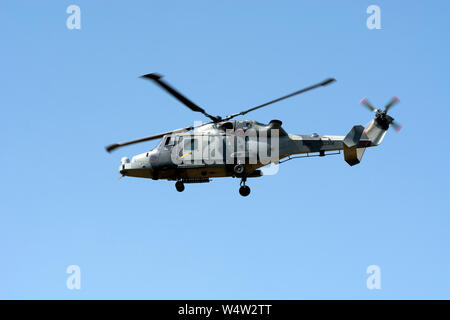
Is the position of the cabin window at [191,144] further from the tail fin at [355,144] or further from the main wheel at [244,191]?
the tail fin at [355,144]

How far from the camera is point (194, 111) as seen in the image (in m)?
44.4

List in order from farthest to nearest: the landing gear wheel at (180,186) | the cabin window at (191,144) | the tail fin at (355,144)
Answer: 1. the landing gear wheel at (180,186)
2. the cabin window at (191,144)
3. the tail fin at (355,144)

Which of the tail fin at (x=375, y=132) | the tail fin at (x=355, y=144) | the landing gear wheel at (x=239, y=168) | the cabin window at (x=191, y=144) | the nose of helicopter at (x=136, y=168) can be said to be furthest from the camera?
the nose of helicopter at (x=136, y=168)

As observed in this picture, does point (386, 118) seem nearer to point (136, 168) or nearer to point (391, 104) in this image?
point (391, 104)

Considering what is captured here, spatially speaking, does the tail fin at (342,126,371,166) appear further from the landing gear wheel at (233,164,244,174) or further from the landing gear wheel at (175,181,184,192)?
the landing gear wheel at (175,181,184,192)

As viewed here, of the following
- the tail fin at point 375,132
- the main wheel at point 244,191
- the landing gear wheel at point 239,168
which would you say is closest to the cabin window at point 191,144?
the landing gear wheel at point 239,168

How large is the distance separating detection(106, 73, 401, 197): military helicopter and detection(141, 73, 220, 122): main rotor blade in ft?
0.21

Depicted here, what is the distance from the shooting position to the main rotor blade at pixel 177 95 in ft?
130

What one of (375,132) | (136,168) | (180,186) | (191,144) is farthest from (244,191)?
(375,132)

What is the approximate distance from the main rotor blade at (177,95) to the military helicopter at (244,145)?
2.6 inches

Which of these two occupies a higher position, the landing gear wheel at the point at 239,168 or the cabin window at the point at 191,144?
the cabin window at the point at 191,144

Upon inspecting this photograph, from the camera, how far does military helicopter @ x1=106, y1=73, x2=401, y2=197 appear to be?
44.7m

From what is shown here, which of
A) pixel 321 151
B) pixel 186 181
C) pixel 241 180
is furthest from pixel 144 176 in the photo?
pixel 321 151

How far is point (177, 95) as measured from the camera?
42.2 meters
